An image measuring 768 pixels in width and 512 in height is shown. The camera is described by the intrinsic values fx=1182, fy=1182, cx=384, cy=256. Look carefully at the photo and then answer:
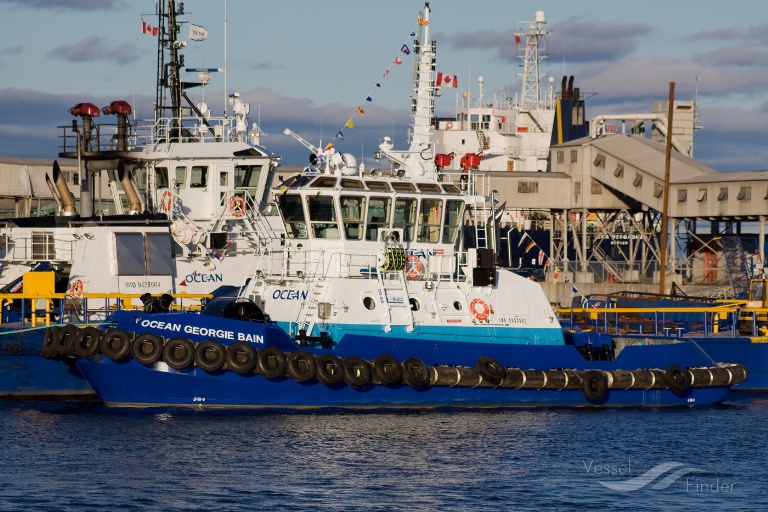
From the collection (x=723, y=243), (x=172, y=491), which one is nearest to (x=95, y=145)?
(x=172, y=491)

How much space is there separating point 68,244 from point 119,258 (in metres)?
2.03

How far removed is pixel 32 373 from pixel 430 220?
28.7ft

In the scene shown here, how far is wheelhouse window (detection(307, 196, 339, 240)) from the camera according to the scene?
23188 mm

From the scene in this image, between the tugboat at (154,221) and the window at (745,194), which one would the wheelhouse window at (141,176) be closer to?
the tugboat at (154,221)

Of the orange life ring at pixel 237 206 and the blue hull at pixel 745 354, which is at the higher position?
the orange life ring at pixel 237 206

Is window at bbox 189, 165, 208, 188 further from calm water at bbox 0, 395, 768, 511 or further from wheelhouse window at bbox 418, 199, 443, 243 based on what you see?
calm water at bbox 0, 395, 768, 511

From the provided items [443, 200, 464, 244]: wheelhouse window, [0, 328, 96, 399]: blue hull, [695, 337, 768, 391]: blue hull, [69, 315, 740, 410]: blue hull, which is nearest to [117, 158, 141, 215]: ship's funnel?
[0, 328, 96, 399]: blue hull

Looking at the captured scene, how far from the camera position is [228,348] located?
21.3m

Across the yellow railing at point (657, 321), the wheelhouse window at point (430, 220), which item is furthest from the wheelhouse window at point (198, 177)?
the yellow railing at point (657, 321)

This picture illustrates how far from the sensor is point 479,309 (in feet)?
78.0

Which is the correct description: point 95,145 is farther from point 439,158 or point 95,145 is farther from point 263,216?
point 439,158

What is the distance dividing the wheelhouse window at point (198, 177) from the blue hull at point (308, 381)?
25.6 ft

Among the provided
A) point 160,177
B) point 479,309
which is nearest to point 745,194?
point 479,309

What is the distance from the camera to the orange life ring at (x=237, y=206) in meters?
28.7
